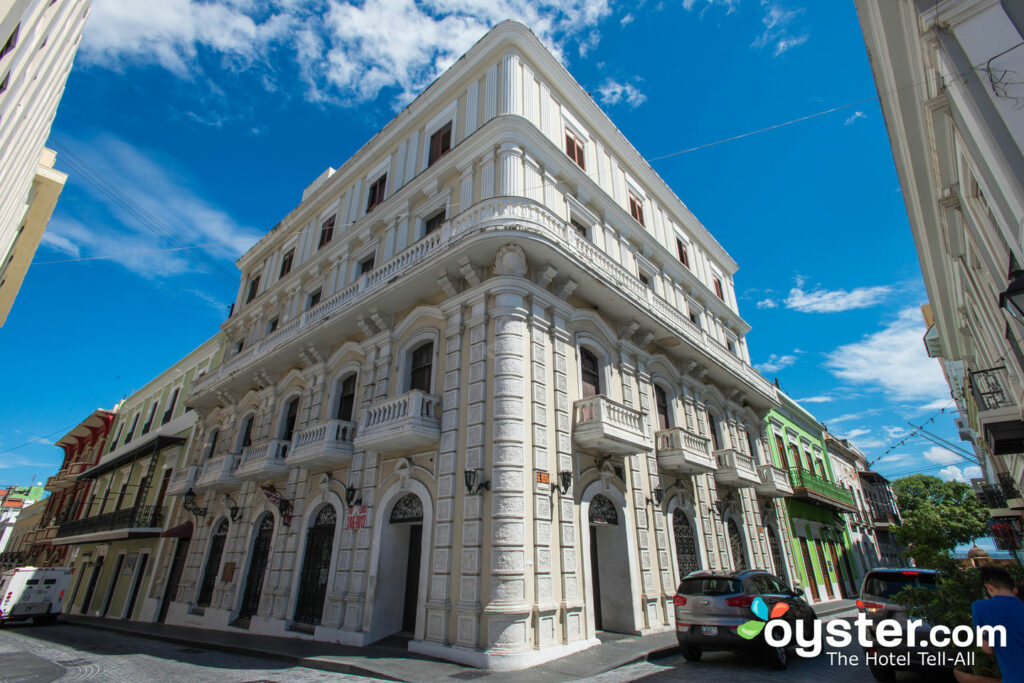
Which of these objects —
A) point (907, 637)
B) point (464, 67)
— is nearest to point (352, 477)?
point (907, 637)

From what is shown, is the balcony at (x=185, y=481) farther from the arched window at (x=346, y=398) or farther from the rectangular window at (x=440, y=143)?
the rectangular window at (x=440, y=143)

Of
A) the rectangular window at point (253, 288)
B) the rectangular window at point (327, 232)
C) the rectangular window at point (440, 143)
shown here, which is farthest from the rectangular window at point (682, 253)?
the rectangular window at point (253, 288)

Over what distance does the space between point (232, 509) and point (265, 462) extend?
10.7ft

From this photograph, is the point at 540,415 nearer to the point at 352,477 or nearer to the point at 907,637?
the point at 352,477

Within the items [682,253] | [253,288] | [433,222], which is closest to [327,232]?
[253,288]

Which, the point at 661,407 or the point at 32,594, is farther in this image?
the point at 32,594

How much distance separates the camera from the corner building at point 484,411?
10.0m

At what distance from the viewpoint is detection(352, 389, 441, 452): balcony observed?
35.8 ft

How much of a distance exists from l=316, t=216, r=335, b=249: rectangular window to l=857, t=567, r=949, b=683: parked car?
19722 millimetres

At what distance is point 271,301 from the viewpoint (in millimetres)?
21578

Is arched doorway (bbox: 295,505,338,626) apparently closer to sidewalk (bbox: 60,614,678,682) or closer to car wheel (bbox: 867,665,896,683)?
sidewalk (bbox: 60,614,678,682)

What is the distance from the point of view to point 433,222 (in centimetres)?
1537

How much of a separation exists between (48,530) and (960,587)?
4689cm

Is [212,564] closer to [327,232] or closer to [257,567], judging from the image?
[257,567]
